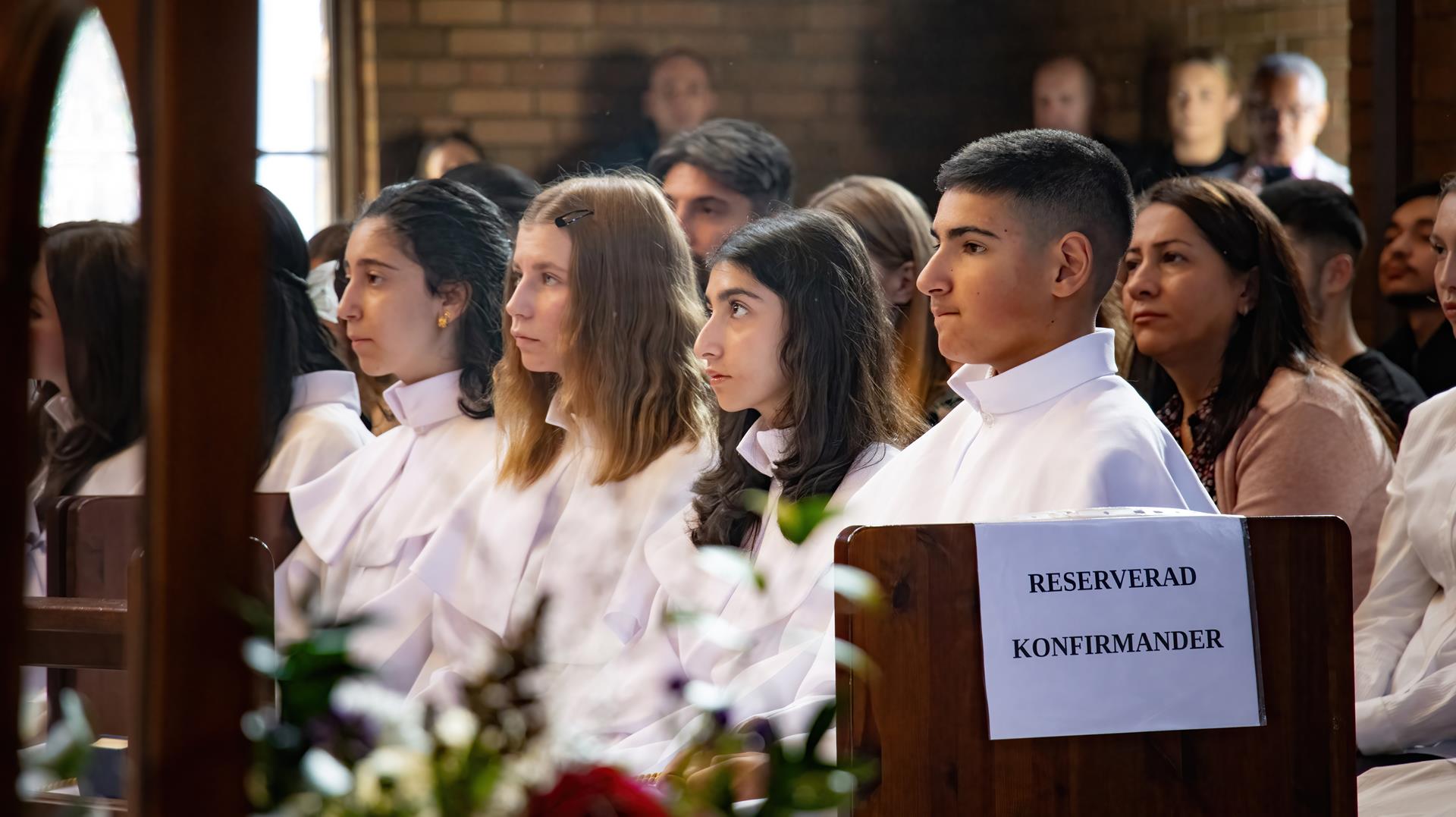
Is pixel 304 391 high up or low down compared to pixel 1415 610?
up

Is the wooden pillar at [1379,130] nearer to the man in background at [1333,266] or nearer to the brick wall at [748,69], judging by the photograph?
the man in background at [1333,266]

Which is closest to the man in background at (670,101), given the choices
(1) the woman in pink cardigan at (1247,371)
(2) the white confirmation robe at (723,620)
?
(1) the woman in pink cardigan at (1247,371)

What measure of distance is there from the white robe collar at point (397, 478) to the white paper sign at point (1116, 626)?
1.91 metres

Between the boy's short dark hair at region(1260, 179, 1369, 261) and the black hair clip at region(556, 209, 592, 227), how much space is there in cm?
198

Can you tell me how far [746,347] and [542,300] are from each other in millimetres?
636

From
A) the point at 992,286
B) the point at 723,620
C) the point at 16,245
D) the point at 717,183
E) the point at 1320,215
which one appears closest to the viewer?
the point at 16,245

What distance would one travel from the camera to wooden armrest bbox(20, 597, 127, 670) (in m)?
1.58

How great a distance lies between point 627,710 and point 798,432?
535 mm

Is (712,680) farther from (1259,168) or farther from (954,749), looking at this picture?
(1259,168)

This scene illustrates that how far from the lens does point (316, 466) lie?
3.58 metres

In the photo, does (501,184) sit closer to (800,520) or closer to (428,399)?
(428,399)

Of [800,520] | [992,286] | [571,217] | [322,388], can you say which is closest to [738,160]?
[571,217]

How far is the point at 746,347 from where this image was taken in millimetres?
2723

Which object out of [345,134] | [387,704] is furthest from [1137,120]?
[387,704]
